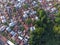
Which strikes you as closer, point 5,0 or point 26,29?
point 26,29

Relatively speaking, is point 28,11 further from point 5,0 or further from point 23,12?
point 5,0

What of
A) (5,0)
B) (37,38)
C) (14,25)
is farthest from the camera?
(5,0)

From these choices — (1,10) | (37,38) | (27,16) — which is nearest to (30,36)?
(37,38)

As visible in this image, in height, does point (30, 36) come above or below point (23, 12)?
below

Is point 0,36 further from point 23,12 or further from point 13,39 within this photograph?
point 23,12

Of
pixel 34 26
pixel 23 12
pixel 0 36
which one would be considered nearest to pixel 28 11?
pixel 23 12

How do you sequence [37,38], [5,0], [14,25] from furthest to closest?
1. [5,0]
2. [14,25]
3. [37,38]
